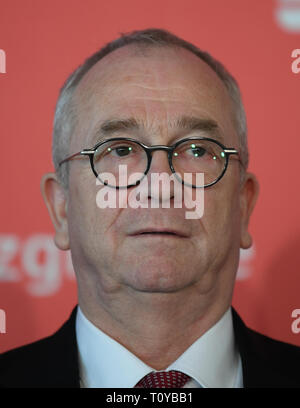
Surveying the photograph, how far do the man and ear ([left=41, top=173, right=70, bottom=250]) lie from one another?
22 millimetres

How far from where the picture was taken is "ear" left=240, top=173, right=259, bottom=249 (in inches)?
60.0

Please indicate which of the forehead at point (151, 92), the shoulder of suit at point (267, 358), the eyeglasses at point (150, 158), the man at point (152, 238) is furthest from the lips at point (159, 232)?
the shoulder of suit at point (267, 358)

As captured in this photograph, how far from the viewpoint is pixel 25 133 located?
1702mm

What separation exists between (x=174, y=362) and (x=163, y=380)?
6 centimetres

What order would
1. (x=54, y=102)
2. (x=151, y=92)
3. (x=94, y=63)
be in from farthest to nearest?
(x=54, y=102)
(x=94, y=63)
(x=151, y=92)

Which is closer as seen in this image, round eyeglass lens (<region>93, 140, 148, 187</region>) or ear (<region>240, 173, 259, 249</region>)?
round eyeglass lens (<region>93, 140, 148, 187</region>)

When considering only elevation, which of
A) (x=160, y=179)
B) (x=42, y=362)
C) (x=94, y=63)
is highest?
(x=94, y=63)

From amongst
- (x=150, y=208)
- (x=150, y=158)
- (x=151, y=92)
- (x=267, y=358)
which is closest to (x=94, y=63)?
(x=151, y=92)

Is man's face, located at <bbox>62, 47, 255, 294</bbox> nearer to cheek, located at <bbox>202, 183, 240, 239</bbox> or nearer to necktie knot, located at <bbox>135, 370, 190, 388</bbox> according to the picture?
cheek, located at <bbox>202, 183, 240, 239</bbox>

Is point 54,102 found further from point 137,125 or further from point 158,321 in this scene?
point 158,321

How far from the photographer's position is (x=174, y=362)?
136 cm

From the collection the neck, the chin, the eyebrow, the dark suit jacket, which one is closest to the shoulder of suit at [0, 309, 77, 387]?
the dark suit jacket

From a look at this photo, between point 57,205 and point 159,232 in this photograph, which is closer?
point 159,232

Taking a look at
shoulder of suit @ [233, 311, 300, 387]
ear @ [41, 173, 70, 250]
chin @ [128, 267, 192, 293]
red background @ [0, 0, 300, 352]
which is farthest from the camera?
red background @ [0, 0, 300, 352]
